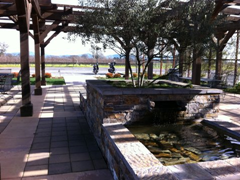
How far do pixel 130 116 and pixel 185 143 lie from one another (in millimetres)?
1077

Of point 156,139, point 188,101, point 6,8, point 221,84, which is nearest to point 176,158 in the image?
point 156,139

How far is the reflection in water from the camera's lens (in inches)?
126

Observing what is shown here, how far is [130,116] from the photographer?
423cm

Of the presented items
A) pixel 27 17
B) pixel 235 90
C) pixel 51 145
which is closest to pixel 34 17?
pixel 27 17

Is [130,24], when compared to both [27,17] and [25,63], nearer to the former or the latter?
[27,17]

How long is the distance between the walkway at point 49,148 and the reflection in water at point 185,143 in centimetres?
82

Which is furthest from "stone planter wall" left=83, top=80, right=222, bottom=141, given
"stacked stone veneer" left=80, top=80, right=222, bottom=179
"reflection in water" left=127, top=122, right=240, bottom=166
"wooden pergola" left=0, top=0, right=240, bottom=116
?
"wooden pergola" left=0, top=0, right=240, bottom=116

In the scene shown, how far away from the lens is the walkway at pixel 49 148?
10.2ft

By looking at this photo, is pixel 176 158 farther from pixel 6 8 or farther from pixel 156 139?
pixel 6 8

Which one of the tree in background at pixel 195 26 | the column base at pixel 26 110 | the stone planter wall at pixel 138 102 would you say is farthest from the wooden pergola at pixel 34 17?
the stone planter wall at pixel 138 102

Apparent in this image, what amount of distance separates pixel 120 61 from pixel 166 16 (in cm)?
3914

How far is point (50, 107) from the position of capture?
724 cm

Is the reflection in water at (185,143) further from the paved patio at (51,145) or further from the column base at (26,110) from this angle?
the column base at (26,110)

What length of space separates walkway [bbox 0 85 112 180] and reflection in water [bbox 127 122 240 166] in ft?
2.69
